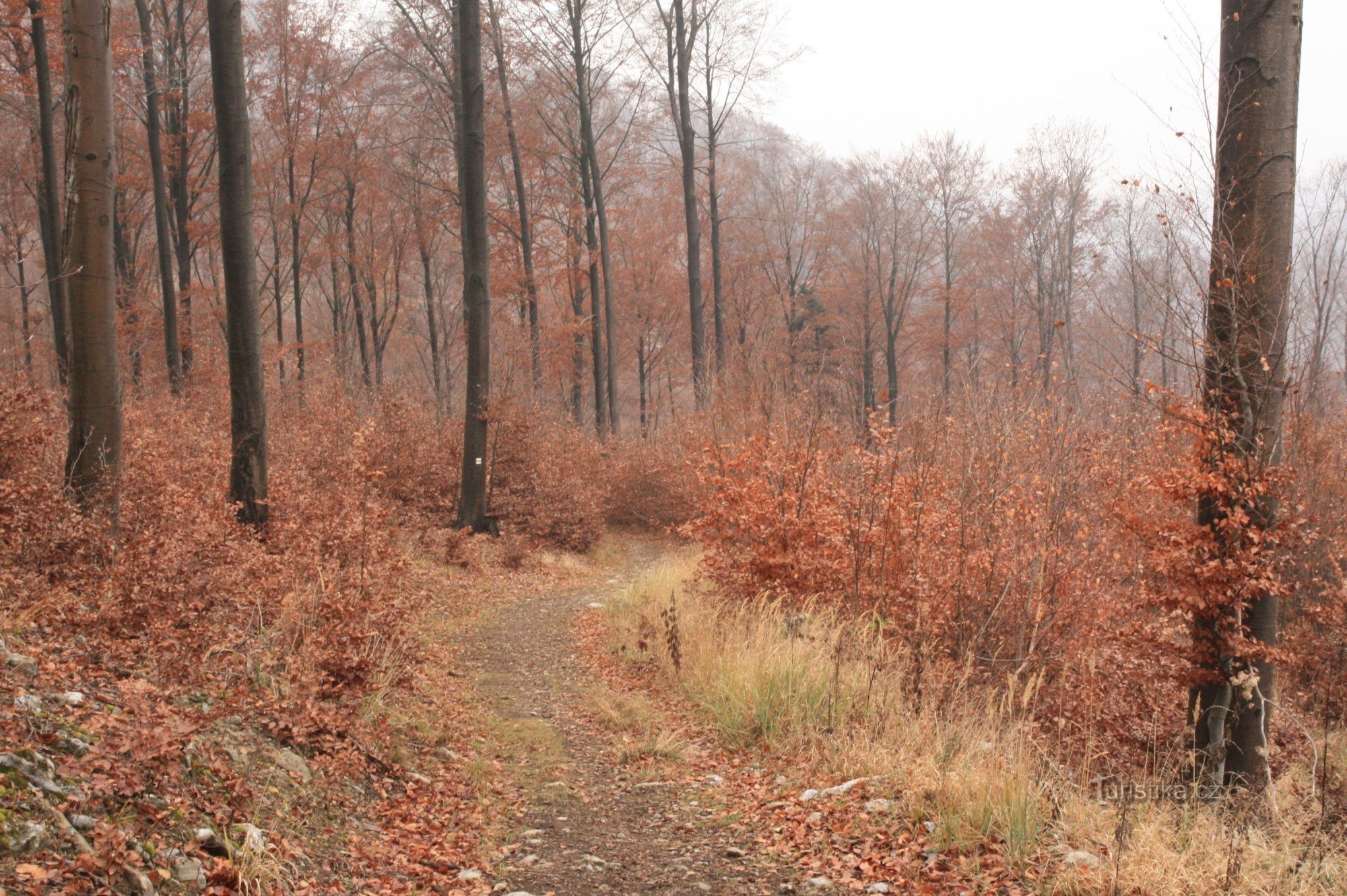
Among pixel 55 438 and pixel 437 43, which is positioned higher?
pixel 437 43

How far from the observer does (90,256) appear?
6.54 metres

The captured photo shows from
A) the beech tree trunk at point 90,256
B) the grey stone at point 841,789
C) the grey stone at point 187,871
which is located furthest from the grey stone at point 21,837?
the beech tree trunk at point 90,256

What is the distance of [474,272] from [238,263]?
176 inches

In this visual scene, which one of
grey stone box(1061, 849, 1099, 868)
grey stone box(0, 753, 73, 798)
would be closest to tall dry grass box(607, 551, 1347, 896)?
grey stone box(1061, 849, 1099, 868)

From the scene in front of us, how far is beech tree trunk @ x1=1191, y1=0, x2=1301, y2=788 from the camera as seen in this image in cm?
533

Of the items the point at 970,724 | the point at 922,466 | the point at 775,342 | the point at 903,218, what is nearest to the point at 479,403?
the point at 922,466

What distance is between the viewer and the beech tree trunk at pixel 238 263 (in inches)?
328

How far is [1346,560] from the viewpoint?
1028 cm

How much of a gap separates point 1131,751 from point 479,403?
9.92 meters

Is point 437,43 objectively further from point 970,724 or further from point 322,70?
point 970,724

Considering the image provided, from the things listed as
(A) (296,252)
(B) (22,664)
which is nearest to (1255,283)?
(B) (22,664)

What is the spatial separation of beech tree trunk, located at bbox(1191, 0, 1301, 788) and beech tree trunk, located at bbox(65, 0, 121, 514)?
776cm

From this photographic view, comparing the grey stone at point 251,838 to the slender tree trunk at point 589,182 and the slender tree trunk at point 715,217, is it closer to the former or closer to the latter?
the slender tree trunk at point 589,182

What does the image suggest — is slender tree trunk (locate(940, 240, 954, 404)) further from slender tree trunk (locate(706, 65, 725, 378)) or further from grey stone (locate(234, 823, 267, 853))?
grey stone (locate(234, 823, 267, 853))
